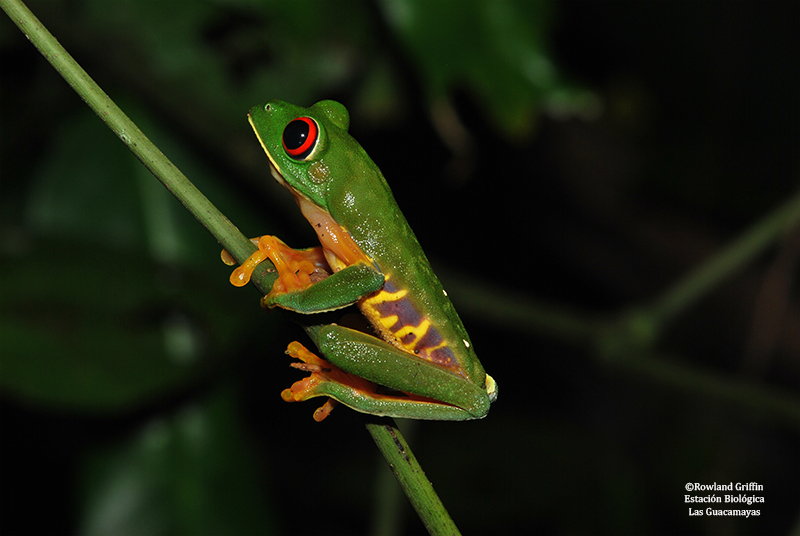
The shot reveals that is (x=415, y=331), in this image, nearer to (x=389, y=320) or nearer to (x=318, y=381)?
(x=389, y=320)

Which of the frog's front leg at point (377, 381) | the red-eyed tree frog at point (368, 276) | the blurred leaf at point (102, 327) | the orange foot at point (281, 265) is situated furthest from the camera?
the blurred leaf at point (102, 327)

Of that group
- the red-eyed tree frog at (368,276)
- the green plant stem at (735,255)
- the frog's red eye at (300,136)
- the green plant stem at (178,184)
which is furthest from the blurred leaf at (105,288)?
the green plant stem at (735,255)

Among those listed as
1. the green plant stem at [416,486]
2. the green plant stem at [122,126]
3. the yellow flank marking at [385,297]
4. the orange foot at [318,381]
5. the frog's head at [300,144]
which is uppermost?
the frog's head at [300,144]

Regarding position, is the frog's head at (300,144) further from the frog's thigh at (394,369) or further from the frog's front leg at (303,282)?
the frog's thigh at (394,369)

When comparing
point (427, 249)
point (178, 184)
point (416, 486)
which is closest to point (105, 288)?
point (178, 184)

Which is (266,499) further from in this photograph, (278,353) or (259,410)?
(259,410)

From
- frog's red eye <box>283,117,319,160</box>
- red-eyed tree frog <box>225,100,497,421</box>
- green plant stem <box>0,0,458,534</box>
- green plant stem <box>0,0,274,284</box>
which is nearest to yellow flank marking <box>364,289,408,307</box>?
red-eyed tree frog <box>225,100,497,421</box>

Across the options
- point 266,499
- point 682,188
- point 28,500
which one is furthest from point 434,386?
point 682,188
